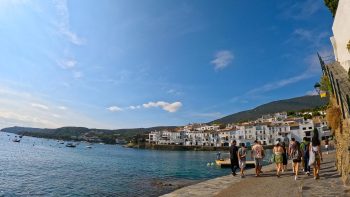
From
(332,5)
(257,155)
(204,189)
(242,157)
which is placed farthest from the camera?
(332,5)

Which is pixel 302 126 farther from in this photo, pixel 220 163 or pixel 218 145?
pixel 220 163

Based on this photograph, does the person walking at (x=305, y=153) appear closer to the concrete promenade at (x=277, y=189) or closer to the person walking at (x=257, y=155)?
the concrete promenade at (x=277, y=189)

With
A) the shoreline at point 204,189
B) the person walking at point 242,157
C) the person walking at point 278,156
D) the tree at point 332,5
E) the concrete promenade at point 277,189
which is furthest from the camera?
the tree at point 332,5

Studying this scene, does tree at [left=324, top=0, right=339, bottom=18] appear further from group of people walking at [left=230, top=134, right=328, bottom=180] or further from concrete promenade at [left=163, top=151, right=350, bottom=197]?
concrete promenade at [left=163, top=151, right=350, bottom=197]

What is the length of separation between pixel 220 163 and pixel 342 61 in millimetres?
28312

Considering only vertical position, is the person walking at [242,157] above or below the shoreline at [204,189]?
above

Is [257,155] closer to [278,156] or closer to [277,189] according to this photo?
[278,156]

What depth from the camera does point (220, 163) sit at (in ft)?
149

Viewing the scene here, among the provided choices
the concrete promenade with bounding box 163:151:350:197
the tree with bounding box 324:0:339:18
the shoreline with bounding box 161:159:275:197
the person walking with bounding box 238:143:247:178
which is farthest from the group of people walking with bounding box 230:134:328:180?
the tree with bounding box 324:0:339:18

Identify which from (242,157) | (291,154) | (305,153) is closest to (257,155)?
(242,157)

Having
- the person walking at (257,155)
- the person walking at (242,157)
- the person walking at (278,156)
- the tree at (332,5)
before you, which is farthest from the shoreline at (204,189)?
the tree at (332,5)

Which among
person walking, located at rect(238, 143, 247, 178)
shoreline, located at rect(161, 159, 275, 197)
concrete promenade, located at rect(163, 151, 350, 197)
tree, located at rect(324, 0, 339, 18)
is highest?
tree, located at rect(324, 0, 339, 18)

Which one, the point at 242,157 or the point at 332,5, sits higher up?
the point at 332,5

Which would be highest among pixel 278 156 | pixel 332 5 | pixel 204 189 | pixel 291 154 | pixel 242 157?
pixel 332 5
